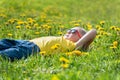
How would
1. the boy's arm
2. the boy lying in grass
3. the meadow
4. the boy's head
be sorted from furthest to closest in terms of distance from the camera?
the boy's head
the boy's arm
the boy lying in grass
the meadow

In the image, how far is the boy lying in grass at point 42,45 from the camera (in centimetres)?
593

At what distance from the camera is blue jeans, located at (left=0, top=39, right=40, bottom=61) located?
5829 millimetres

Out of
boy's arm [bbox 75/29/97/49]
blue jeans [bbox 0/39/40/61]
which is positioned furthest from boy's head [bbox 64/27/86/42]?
blue jeans [bbox 0/39/40/61]

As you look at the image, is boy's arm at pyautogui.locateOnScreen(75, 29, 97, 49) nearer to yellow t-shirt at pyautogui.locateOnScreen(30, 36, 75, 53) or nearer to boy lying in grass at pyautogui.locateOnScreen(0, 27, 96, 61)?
boy lying in grass at pyautogui.locateOnScreen(0, 27, 96, 61)

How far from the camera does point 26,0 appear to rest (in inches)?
680

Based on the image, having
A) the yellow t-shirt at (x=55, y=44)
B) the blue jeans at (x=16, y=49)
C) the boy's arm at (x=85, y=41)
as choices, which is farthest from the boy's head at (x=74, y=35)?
the blue jeans at (x=16, y=49)

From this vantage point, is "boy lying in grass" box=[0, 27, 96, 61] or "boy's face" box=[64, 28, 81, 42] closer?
"boy lying in grass" box=[0, 27, 96, 61]

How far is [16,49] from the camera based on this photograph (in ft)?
19.7

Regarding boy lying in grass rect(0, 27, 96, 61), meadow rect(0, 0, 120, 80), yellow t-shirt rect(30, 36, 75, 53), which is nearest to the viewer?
meadow rect(0, 0, 120, 80)

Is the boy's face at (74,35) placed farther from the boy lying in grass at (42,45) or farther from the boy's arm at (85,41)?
the boy's arm at (85,41)

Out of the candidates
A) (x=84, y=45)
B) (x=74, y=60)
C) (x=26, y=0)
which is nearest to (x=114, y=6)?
(x=26, y=0)

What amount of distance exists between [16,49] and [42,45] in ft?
1.63

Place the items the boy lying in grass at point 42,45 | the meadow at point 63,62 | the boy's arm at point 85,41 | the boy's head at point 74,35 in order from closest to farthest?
the meadow at point 63,62, the boy lying in grass at point 42,45, the boy's arm at point 85,41, the boy's head at point 74,35

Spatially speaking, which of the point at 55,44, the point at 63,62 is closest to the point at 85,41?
the point at 55,44
